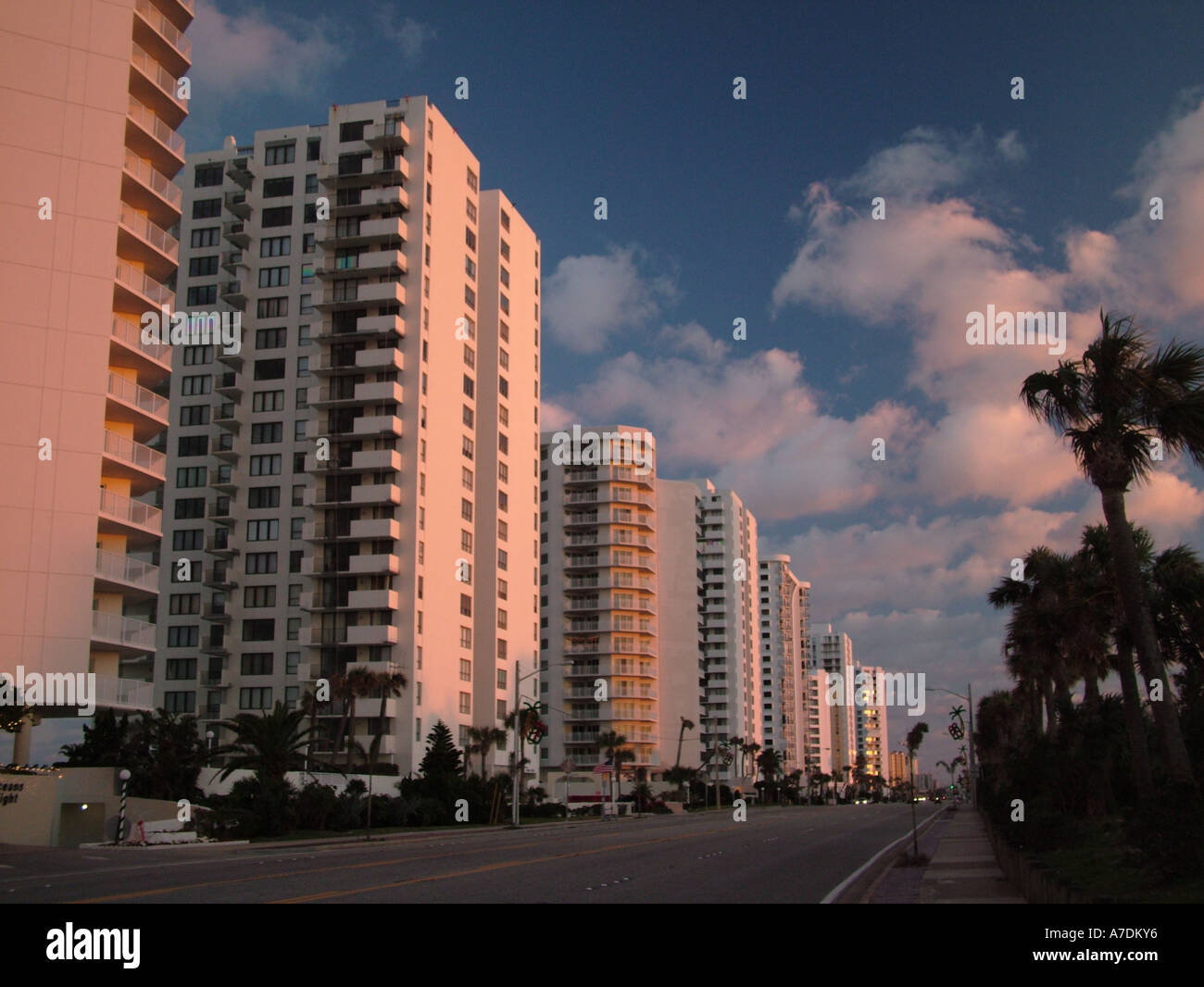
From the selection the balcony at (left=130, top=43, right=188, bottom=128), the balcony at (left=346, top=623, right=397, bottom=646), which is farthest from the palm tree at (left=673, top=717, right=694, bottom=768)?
the balcony at (left=130, top=43, right=188, bottom=128)

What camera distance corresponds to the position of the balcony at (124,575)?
160ft

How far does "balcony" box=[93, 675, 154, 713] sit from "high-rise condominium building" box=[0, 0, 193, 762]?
7cm

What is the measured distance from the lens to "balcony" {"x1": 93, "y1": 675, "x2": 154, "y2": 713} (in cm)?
4759

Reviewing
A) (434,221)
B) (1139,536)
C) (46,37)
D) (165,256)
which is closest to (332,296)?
(434,221)

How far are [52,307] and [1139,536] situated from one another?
42.3 metres

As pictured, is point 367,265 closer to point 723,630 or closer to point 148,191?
point 148,191

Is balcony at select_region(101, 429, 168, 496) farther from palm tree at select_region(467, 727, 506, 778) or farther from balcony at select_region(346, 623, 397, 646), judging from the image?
palm tree at select_region(467, 727, 506, 778)

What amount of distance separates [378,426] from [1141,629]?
63445 mm

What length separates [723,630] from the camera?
174 metres

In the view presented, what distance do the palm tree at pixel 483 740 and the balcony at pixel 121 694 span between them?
32467mm

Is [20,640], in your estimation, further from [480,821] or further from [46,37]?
[480,821]

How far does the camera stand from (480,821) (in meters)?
70.5

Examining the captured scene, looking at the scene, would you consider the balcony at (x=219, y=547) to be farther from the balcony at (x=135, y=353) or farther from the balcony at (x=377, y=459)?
the balcony at (x=135, y=353)

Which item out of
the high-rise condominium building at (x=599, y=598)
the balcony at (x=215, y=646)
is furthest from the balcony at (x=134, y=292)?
the high-rise condominium building at (x=599, y=598)
